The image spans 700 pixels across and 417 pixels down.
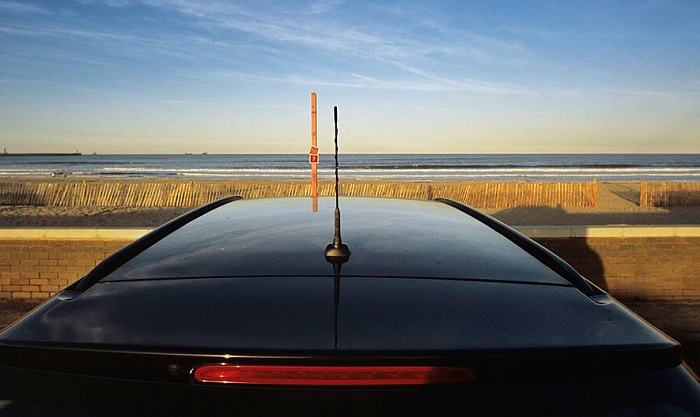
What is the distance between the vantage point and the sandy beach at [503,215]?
17.9m

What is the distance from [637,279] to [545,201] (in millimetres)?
18664

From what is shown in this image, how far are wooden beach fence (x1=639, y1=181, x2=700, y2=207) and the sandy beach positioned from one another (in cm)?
72

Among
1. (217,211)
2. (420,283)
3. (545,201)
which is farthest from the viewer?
(545,201)

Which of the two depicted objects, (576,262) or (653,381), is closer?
(653,381)

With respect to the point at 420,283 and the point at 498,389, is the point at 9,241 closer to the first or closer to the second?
the point at 420,283

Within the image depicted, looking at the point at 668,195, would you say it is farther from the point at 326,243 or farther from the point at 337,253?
the point at 337,253

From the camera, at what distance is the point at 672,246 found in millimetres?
6324

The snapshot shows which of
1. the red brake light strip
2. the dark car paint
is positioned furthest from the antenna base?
the red brake light strip

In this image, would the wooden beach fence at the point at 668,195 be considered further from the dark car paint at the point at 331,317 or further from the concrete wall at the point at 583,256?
the dark car paint at the point at 331,317

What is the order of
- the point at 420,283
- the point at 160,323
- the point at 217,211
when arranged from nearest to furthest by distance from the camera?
the point at 160,323 < the point at 420,283 < the point at 217,211

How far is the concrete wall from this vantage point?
6.18 meters

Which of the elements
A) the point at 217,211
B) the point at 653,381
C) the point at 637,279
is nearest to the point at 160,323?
the point at 653,381

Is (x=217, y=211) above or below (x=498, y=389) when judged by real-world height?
above

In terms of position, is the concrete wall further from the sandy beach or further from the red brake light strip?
the sandy beach
